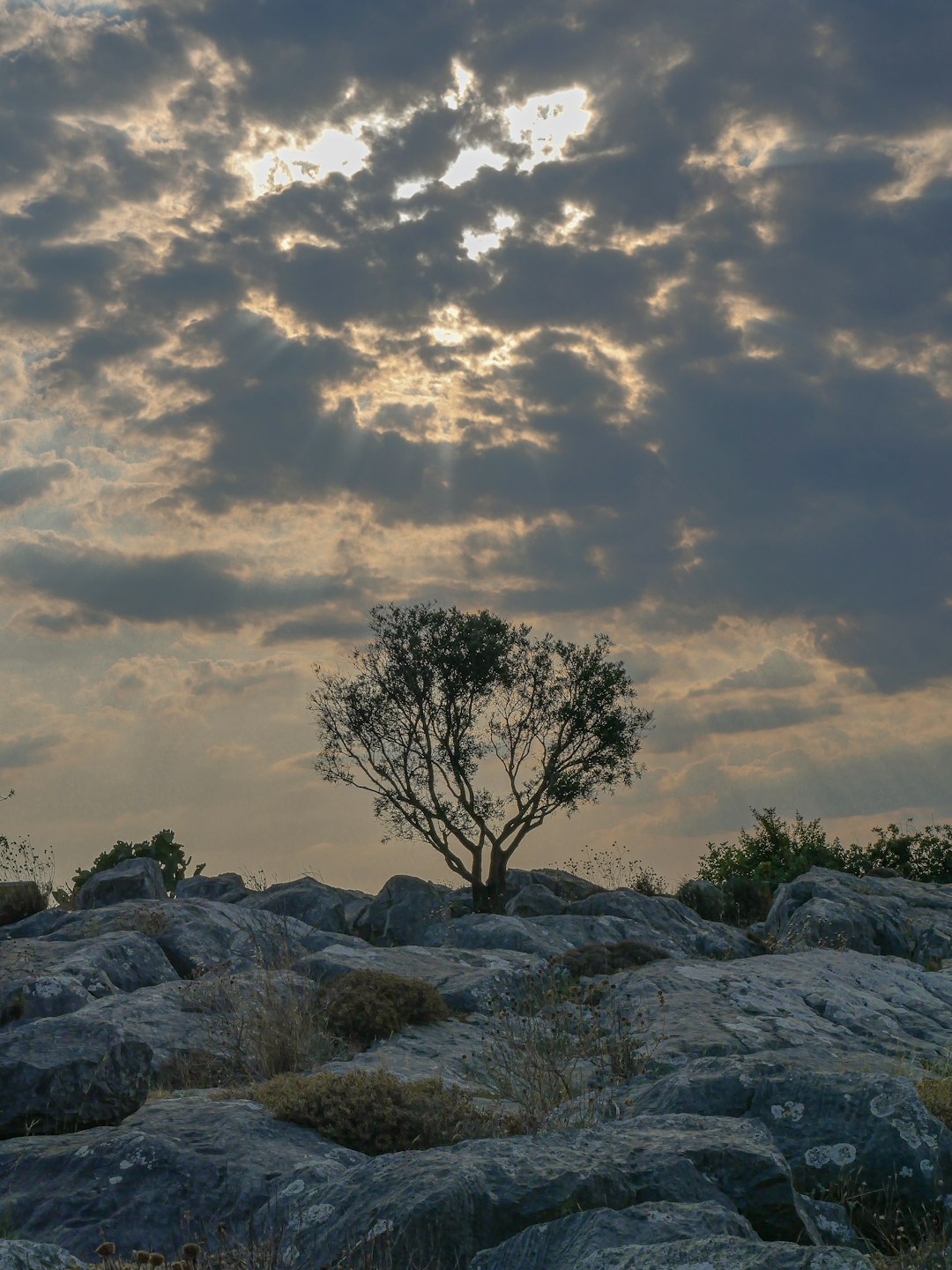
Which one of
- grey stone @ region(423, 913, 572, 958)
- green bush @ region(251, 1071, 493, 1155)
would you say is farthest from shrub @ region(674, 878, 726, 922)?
green bush @ region(251, 1071, 493, 1155)

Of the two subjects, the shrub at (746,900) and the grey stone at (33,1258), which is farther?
the shrub at (746,900)

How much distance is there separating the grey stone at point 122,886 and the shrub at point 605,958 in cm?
1237

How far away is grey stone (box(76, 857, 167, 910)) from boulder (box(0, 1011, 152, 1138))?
53.9 ft

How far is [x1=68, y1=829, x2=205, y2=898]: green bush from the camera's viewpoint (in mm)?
37156

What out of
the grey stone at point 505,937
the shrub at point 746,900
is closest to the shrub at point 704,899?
the shrub at point 746,900

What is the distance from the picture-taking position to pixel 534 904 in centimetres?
3266

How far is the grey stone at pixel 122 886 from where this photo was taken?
84.8 ft

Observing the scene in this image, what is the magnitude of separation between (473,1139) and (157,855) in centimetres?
3074

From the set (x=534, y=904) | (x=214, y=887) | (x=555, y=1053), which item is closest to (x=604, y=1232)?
(x=555, y=1053)

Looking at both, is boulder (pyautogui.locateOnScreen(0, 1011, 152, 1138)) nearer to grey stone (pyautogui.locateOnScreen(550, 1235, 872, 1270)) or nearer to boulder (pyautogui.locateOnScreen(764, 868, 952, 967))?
grey stone (pyautogui.locateOnScreen(550, 1235, 872, 1270))

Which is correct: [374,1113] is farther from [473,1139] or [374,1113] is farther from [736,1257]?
[736,1257]

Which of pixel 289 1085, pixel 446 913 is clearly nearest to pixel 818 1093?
pixel 289 1085

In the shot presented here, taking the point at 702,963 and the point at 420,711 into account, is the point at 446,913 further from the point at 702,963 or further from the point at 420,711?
the point at 702,963

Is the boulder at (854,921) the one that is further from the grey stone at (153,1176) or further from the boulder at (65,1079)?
the grey stone at (153,1176)
